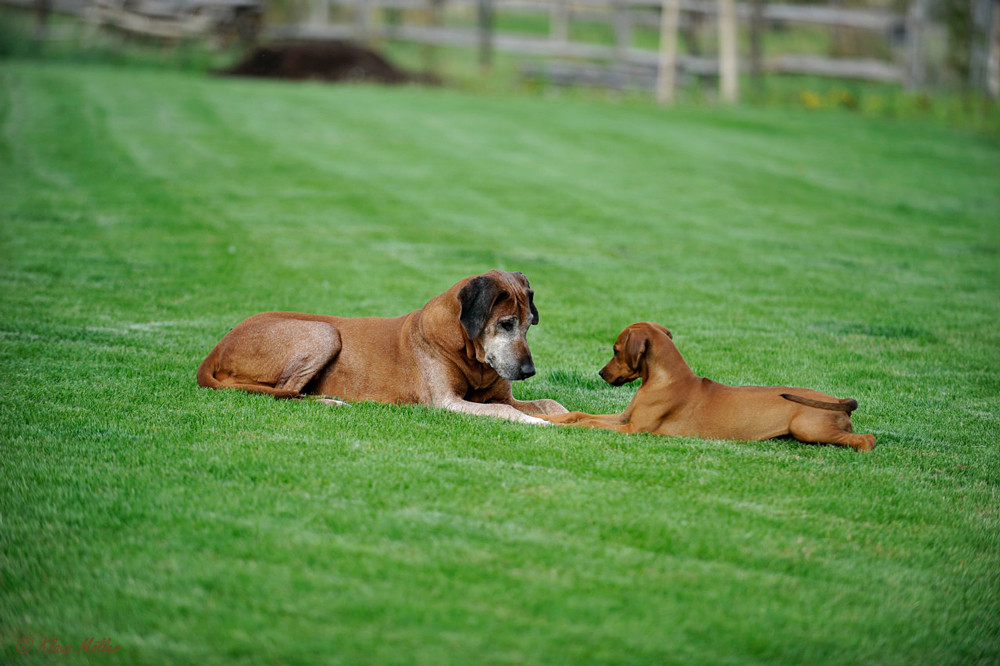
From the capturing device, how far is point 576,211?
16281mm

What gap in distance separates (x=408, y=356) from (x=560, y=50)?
84.3ft

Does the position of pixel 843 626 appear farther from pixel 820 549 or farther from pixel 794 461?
pixel 794 461

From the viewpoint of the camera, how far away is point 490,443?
6.48 m

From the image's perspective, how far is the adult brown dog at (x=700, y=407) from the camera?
6480mm

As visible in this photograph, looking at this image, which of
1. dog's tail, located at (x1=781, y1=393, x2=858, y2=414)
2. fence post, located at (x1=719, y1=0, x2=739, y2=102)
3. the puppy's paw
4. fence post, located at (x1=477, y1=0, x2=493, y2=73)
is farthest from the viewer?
fence post, located at (x1=477, y1=0, x2=493, y2=73)

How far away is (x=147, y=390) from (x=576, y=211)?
9862mm

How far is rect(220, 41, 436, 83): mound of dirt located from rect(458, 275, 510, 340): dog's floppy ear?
2254 cm

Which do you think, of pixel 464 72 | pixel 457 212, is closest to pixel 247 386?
pixel 457 212

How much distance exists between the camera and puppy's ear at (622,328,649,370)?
6.83 metres

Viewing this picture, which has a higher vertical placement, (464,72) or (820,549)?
(464,72)

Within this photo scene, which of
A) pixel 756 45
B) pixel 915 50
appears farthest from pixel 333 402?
pixel 915 50

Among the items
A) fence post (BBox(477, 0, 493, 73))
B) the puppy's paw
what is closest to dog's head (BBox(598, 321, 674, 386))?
the puppy's paw

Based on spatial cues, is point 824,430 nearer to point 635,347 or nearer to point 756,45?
point 635,347

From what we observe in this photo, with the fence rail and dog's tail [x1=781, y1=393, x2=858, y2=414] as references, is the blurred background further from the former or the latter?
dog's tail [x1=781, y1=393, x2=858, y2=414]
